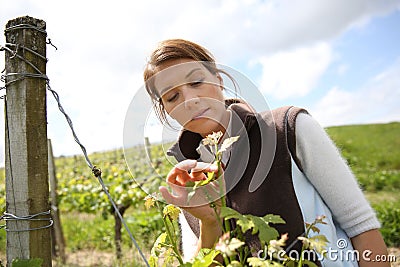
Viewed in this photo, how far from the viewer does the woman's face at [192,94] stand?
1.37 metres

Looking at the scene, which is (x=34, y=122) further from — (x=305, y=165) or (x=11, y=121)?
(x=305, y=165)

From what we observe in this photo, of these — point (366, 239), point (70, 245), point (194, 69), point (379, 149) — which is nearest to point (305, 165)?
point (366, 239)

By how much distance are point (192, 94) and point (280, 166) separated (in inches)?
13.9

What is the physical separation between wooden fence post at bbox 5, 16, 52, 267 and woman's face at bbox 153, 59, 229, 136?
0.40 meters

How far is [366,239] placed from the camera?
140 centimetres

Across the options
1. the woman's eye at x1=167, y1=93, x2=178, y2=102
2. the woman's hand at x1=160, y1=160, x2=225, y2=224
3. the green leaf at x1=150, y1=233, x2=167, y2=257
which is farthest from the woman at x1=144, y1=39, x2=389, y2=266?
the woman's hand at x1=160, y1=160, x2=225, y2=224

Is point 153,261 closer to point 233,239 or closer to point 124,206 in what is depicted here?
point 233,239

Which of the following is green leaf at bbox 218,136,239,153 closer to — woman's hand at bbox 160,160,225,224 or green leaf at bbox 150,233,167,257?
woman's hand at bbox 160,160,225,224

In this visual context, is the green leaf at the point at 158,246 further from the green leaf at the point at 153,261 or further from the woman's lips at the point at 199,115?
the woman's lips at the point at 199,115

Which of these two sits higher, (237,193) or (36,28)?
(36,28)

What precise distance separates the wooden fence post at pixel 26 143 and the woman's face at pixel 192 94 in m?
0.40

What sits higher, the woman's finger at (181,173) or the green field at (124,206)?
the green field at (124,206)

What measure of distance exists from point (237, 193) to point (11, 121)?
30.2 inches

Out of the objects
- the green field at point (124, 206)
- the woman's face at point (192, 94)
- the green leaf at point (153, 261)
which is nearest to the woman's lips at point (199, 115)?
the woman's face at point (192, 94)
